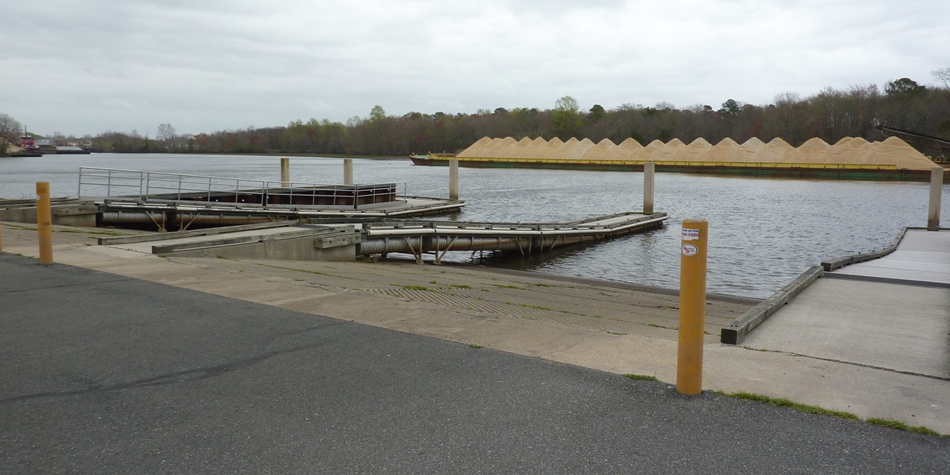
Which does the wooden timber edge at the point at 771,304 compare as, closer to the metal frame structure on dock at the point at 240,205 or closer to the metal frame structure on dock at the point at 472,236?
the metal frame structure on dock at the point at 472,236

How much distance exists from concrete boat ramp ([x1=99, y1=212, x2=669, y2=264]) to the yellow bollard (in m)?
1.87

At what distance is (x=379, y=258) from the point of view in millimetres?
20594

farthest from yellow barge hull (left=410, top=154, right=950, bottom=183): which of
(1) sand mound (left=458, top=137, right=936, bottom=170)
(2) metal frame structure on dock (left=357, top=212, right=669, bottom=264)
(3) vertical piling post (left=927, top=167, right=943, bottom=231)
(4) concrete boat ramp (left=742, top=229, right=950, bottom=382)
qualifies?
(4) concrete boat ramp (left=742, top=229, right=950, bottom=382)

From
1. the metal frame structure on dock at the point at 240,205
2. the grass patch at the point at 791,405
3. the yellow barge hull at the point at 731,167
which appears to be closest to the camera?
the grass patch at the point at 791,405

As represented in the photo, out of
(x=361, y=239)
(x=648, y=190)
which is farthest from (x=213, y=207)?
(x=648, y=190)

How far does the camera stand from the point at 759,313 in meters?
8.48

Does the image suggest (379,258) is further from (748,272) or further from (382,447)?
(382,447)

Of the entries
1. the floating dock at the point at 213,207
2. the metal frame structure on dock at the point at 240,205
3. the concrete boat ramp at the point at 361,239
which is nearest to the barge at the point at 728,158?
the metal frame structure on dock at the point at 240,205

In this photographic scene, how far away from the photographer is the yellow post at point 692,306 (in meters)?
4.61

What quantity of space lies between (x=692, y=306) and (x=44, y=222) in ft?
30.8

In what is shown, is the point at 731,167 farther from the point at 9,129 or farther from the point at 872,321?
the point at 9,129

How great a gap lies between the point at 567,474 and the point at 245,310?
192 inches

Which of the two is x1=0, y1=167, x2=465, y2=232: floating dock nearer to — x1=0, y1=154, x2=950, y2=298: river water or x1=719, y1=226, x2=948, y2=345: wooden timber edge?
x1=0, y1=154, x2=950, y2=298: river water

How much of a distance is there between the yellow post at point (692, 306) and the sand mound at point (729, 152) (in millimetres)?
100385
